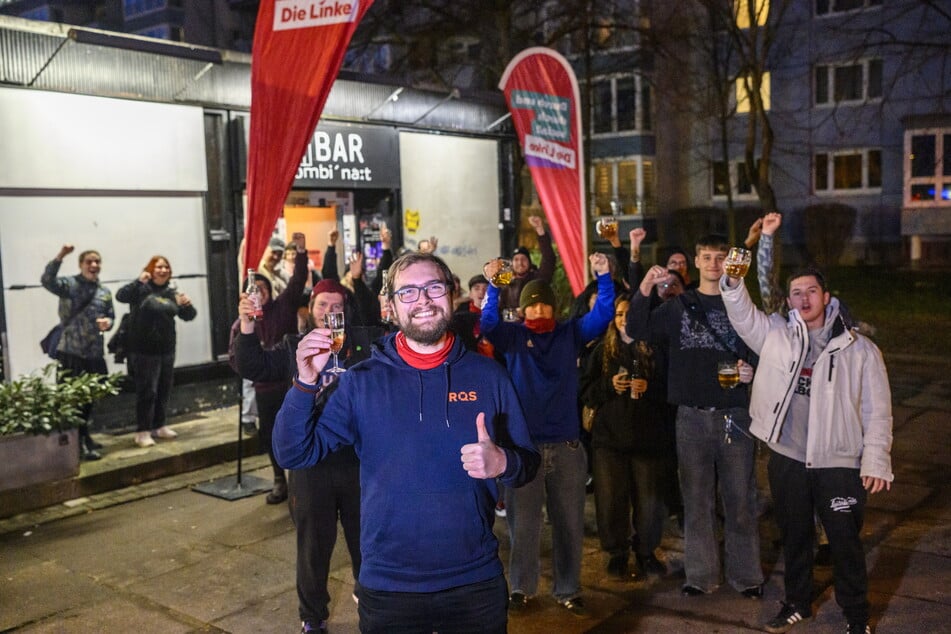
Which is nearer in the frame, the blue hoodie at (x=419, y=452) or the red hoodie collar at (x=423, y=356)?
the blue hoodie at (x=419, y=452)

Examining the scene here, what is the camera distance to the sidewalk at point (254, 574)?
17.4 ft

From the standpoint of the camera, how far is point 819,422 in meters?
4.69

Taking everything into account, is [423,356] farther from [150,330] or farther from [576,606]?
[150,330]

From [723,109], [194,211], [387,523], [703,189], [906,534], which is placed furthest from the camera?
[703,189]

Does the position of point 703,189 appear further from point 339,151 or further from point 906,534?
point 906,534

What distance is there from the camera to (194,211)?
36.9 feet

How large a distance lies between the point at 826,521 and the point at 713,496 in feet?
2.96

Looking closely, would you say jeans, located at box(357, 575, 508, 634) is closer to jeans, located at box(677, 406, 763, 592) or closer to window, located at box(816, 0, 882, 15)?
jeans, located at box(677, 406, 763, 592)

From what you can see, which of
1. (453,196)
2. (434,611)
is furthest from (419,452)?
(453,196)

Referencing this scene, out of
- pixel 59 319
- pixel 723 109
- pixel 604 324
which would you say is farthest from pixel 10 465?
pixel 723 109

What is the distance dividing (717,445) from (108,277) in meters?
7.80

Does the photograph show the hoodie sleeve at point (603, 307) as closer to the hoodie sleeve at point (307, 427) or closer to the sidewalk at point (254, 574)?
the sidewalk at point (254, 574)

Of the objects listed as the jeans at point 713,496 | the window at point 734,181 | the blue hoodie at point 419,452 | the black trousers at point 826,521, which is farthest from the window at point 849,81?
the blue hoodie at point 419,452

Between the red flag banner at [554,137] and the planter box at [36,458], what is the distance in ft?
16.4
